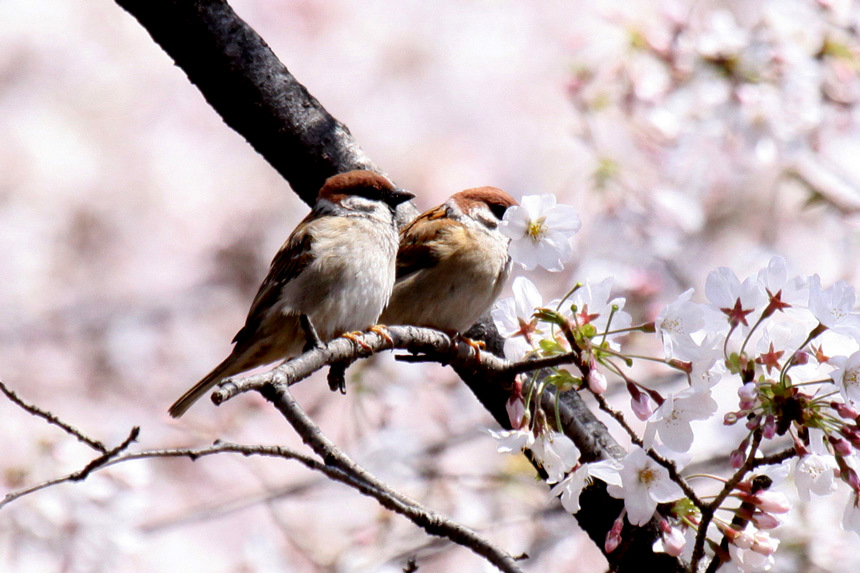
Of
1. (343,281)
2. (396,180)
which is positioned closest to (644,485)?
(343,281)

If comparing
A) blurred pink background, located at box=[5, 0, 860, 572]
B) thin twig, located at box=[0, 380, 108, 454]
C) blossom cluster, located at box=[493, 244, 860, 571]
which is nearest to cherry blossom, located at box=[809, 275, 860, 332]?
blossom cluster, located at box=[493, 244, 860, 571]

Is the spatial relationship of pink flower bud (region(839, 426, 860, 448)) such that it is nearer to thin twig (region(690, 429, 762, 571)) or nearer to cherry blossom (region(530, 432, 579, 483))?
thin twig (region(690, 429, 762, 571))

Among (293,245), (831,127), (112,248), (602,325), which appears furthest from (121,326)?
(602,325)

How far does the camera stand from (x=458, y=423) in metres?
5.28

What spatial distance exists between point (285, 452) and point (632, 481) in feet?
1.91

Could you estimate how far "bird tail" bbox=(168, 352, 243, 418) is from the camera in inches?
110

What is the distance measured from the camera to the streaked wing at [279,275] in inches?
117

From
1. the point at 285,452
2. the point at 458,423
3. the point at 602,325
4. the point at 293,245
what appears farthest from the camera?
the point at 458,423

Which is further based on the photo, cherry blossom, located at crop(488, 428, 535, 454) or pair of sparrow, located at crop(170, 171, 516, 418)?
pair of sparrow, located at crop(170, 171, 516, 418)

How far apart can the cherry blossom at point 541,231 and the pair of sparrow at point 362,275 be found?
36.2 inches

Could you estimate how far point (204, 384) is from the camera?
114 inches

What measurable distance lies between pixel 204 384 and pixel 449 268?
92cm

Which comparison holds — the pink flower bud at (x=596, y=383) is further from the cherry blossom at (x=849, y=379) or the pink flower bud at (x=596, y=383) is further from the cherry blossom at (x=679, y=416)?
the cherry blossom at (x=849, y=379)

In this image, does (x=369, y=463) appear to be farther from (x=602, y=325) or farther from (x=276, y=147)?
(x=602, y=325)
